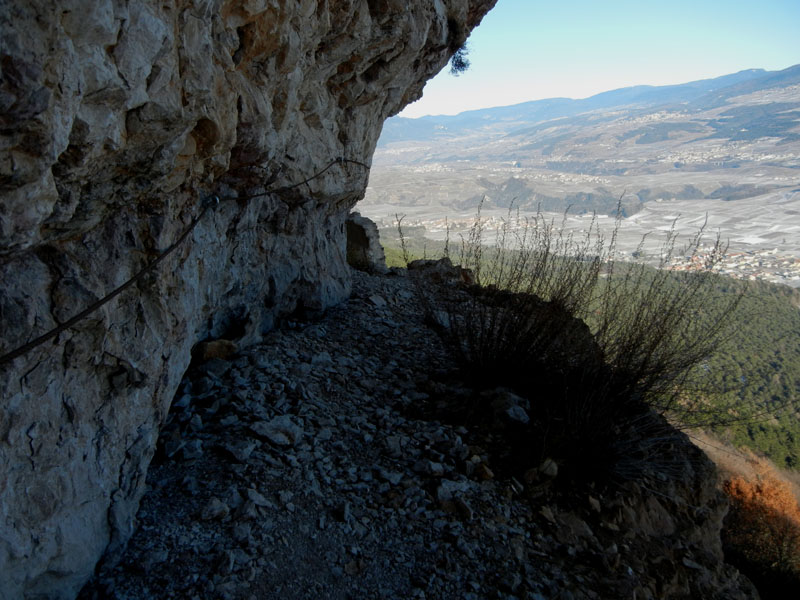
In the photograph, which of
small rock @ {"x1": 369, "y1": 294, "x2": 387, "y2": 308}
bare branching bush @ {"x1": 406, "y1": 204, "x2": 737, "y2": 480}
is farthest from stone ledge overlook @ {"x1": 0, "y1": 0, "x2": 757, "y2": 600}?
small rock @ {"x1": 369, "y1": 294, "x2": 387, "y2": 308}

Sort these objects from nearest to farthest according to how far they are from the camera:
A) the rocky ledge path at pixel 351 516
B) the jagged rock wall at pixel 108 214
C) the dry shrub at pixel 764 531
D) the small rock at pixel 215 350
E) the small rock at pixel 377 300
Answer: the jagged rock wall at pixel 108 214 → the rocky ledge path at pixel 351 516 → the small rock at pixel 215 350 → the small rock at pixel 377 300 → the dry shrub at pixel 764 531

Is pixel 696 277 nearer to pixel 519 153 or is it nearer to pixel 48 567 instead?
pixel 48 567

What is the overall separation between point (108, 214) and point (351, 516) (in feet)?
6.83

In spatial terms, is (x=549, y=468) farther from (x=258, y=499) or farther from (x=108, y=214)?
(x=108, y=214)

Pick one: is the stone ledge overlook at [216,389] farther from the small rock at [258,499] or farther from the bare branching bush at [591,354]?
the bare branching bush at [591,354]

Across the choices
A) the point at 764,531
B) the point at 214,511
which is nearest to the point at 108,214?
the point at 214,511

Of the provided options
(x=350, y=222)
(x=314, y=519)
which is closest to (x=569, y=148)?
(x=350, y=222)

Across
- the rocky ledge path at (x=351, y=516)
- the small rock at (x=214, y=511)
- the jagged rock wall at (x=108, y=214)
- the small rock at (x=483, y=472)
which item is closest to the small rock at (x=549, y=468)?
the rocky ledge path at (x=351, y=516)

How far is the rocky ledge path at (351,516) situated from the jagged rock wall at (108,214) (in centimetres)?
32

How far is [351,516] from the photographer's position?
2.87 m

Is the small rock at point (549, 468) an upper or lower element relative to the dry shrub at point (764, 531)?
upper

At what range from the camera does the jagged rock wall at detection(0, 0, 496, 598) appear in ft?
5.15

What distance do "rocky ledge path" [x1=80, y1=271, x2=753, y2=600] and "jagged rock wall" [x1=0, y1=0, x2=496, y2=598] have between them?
1.06ft

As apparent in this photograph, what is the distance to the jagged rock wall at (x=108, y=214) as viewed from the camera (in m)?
1.57
